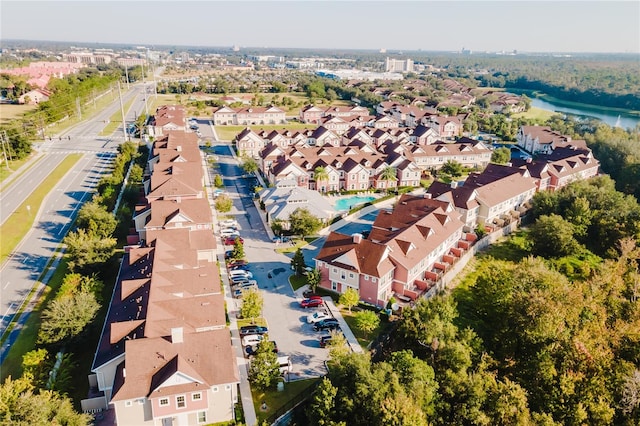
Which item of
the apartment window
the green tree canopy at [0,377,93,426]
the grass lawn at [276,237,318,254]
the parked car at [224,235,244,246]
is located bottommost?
the grass lawn at [276,237,318,254]

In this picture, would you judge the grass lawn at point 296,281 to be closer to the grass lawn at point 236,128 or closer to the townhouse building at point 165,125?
the townhouse building at point 165,125

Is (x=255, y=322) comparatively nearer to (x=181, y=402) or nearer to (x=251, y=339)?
(x=251, y=339)

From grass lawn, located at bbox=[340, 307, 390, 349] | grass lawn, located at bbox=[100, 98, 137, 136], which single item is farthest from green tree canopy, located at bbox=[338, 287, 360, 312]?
grass lawn, located at bbox=[100, 98, 137, 136]

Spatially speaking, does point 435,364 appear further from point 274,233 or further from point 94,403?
point 274,233

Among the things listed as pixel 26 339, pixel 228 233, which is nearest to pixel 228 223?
pixel 228 233

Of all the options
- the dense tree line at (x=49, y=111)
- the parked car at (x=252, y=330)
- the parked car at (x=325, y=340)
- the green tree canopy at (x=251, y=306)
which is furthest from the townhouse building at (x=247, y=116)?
the parked car at (x=325, y=340)

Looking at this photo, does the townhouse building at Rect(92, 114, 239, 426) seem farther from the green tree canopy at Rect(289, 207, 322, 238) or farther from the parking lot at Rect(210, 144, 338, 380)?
the green tree canopy at Rect(289, 207, 322, 238)

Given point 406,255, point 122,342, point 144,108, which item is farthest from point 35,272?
point 144,108
